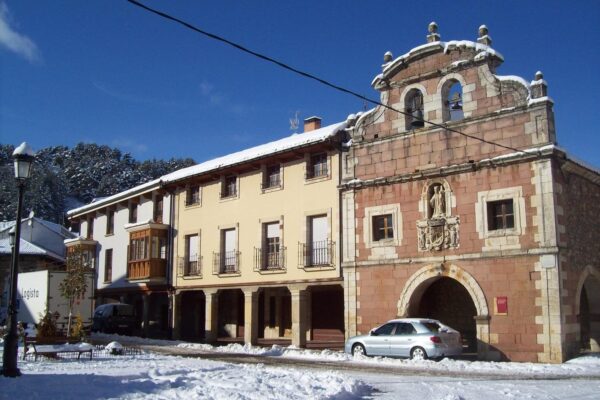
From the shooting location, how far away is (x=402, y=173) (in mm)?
21562

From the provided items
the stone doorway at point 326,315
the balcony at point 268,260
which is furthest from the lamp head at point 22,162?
the stone doorway at point 326,315

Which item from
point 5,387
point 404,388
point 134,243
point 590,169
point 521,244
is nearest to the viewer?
point 5,387

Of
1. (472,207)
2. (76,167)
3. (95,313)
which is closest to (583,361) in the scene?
(472,207)

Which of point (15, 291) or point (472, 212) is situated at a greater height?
point (472, 212)

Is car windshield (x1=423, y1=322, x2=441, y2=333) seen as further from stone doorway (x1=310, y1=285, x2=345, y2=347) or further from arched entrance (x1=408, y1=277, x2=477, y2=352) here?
stone doorway (x1=310, y1=285, x2=345, y2=347)

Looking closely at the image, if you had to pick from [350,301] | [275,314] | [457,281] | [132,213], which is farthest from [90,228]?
[457,281]

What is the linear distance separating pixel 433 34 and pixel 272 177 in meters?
8.95

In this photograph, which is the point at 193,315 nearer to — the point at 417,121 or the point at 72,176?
the point at 417,121

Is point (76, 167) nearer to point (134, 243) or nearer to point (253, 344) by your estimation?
point (134, 243)

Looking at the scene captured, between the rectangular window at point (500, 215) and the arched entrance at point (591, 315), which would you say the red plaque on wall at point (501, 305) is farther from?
the arched entrance at point (591, 315)

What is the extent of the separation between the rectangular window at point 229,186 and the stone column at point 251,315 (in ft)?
15.5

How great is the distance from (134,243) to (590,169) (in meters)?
21.8

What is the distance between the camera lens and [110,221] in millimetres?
36781

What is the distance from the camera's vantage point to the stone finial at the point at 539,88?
18.8 meters
